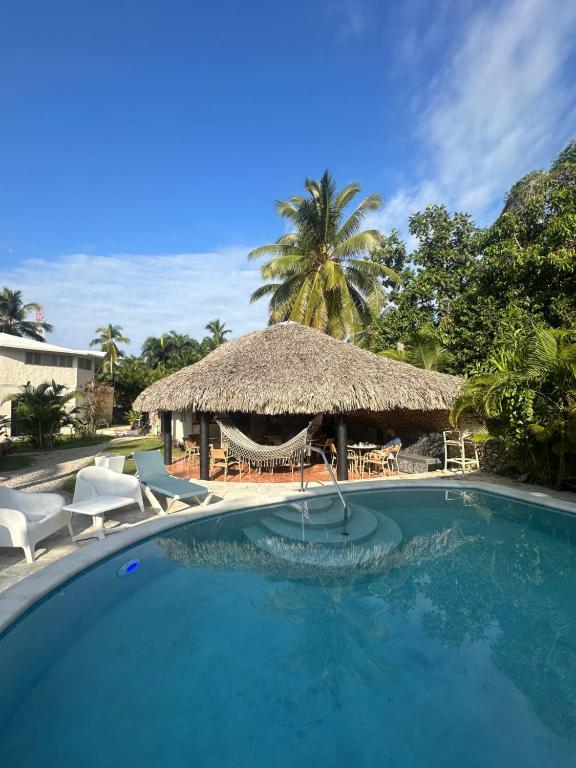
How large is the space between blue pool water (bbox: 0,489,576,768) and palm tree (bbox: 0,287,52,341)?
33.3 meters

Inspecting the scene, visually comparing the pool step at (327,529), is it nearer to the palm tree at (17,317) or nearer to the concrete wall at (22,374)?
the concrete wall at (22,374)

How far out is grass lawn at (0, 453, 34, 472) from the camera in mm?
10409

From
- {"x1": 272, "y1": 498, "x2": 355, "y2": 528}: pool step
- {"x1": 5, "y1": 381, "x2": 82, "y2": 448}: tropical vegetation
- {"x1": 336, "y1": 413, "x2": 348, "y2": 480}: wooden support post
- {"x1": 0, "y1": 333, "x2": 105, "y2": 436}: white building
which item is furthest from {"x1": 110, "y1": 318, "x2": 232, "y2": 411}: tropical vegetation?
{"x1": 272, "y1": 498, "x2": 355, "y2": 528}: pool step

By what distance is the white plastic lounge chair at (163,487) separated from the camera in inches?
233

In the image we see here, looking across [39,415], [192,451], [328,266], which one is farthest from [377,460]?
[39,415]

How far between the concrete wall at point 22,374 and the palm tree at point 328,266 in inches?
450

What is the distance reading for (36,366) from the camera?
19531mm

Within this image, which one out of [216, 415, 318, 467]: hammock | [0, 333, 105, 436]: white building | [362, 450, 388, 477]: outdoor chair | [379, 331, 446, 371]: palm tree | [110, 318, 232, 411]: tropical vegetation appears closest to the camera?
[216, 415, 318, 467]: hammock

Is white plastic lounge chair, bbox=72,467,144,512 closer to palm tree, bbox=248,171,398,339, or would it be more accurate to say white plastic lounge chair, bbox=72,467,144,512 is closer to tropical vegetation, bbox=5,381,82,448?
palm tree, bbox=248,171,398,339

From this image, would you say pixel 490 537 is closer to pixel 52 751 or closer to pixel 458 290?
pixel 52 751

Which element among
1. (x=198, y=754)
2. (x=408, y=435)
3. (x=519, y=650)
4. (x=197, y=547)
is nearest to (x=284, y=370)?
(x=408, y=435)

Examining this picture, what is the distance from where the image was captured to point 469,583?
13.8ft

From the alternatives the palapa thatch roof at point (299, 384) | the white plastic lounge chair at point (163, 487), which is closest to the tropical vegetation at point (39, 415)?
the palapa thatch roof at point (299, 384)

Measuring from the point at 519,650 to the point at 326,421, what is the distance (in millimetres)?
10190
